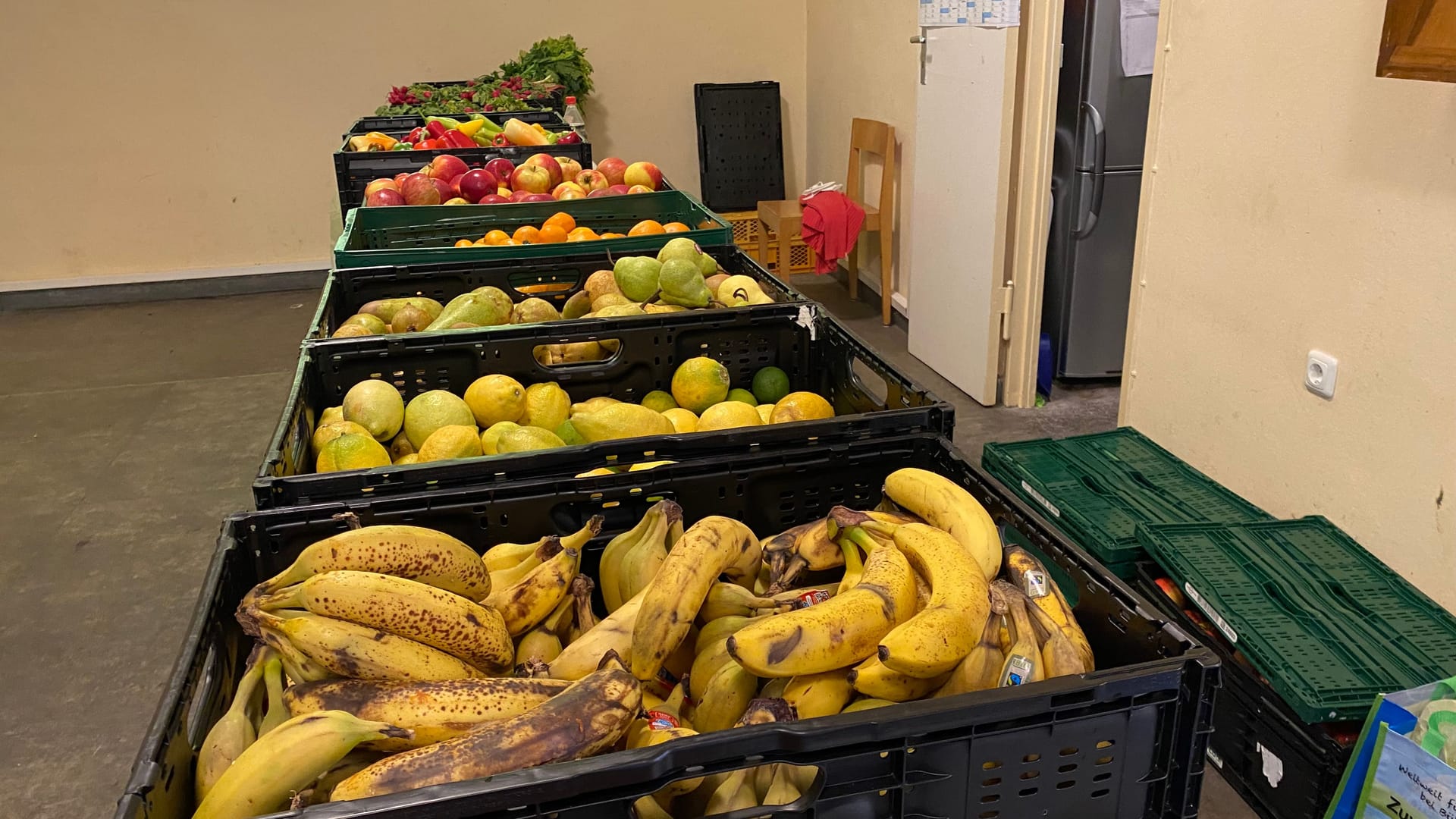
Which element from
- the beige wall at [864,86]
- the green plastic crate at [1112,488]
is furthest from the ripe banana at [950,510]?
the beige wall at [864,86]

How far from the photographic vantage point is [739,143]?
267 inches

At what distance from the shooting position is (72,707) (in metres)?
2.45

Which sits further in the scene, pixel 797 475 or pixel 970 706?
pixel 797 475

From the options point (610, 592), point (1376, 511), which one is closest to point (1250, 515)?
point (1376, 511)

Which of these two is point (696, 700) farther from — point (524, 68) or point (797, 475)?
point (524, 68)

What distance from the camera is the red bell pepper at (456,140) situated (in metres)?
3.78

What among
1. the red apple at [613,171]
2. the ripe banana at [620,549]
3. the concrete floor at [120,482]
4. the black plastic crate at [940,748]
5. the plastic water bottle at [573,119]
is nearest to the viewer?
the black plastic crate at [940,748]

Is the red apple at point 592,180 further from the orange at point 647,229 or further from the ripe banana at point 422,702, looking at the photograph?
the ripe banana at point 422,702

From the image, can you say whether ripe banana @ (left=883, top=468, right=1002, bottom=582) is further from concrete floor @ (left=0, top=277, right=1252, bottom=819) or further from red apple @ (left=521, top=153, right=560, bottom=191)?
red apple @ (left=521, top=153, right=560, bottom=191)

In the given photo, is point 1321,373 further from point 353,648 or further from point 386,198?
point 386,198

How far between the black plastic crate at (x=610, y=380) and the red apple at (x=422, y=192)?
4.49 feet

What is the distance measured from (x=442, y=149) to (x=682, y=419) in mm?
2312

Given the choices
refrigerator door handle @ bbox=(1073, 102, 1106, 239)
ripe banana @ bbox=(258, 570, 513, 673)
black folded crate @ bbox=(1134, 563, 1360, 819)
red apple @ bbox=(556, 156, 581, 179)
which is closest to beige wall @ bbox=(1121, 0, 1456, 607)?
black folded crate @ bbox=(1134, 563, 1360, 819)

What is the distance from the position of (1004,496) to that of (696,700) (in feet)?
1.49
